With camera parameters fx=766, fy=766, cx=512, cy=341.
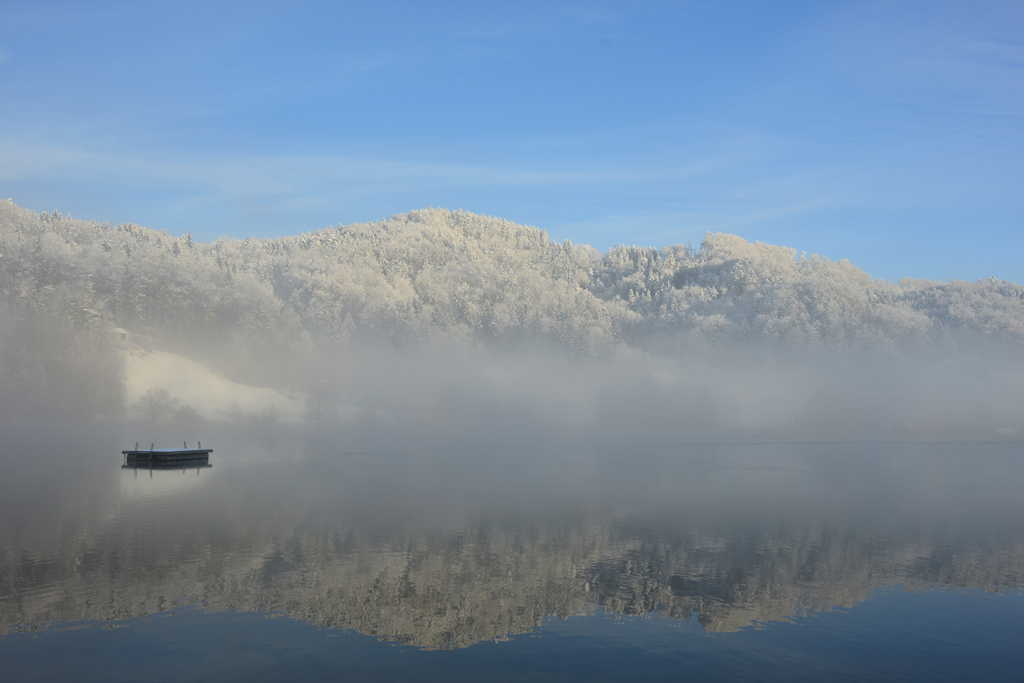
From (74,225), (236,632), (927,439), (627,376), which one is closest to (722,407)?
(627,376)

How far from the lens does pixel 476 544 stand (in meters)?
42.3

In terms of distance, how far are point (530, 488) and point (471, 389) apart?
93.0 meters

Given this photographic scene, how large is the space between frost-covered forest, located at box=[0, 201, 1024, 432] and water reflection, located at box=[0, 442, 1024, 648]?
67000mm

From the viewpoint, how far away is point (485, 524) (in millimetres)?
48906

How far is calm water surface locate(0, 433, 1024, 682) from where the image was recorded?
24375 millimetres

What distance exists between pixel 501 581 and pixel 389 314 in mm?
133939

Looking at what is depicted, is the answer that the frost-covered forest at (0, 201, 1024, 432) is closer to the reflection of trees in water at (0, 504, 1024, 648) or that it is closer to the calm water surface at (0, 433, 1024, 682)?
the calm water surface at (0, 433, 1024, 682)

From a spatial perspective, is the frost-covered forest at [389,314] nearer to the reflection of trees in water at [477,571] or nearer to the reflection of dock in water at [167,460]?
the reflection of dock in water at [167,460]

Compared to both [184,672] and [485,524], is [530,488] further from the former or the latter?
[184,672]

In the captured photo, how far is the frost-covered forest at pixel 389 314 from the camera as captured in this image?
447 feet

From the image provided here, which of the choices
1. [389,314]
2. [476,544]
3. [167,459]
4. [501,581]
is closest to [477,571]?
[501,581]

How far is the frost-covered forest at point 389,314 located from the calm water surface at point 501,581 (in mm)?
79807

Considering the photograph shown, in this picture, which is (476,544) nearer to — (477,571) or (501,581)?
(477,571)

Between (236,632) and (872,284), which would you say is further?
(872,284)
